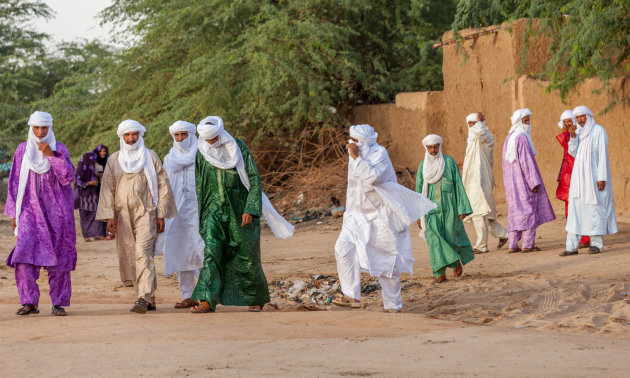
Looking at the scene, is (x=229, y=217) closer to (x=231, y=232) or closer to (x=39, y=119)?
(x=231, y=232)

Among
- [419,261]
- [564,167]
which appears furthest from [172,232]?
[564,167]

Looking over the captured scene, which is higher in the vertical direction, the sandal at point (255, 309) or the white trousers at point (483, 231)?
the white trousers at point (483, 231)

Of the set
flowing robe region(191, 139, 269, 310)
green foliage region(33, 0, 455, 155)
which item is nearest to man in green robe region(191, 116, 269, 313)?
flowing robe region(191, 139, 269, 310)

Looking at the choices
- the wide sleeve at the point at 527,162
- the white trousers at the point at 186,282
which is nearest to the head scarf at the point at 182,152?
the white trousers at the point at 186,282

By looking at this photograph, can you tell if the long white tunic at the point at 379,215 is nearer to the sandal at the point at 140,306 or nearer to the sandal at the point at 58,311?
the sandal at the point at 140,306

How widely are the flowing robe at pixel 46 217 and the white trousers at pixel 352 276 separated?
6.77 feet

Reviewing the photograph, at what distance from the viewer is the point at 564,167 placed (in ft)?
35.1

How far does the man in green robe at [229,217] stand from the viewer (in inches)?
287

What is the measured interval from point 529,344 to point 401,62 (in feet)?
46.6

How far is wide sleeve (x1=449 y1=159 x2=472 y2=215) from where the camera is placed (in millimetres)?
9102

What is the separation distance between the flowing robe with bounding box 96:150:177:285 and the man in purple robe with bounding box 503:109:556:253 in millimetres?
4406

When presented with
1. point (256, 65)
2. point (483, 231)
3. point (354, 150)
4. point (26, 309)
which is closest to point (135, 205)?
point (26, 309)

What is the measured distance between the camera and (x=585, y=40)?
35.5ft

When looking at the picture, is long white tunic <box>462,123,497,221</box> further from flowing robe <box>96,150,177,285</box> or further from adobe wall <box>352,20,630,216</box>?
flowing robe <box>96,150,177,285</box>
